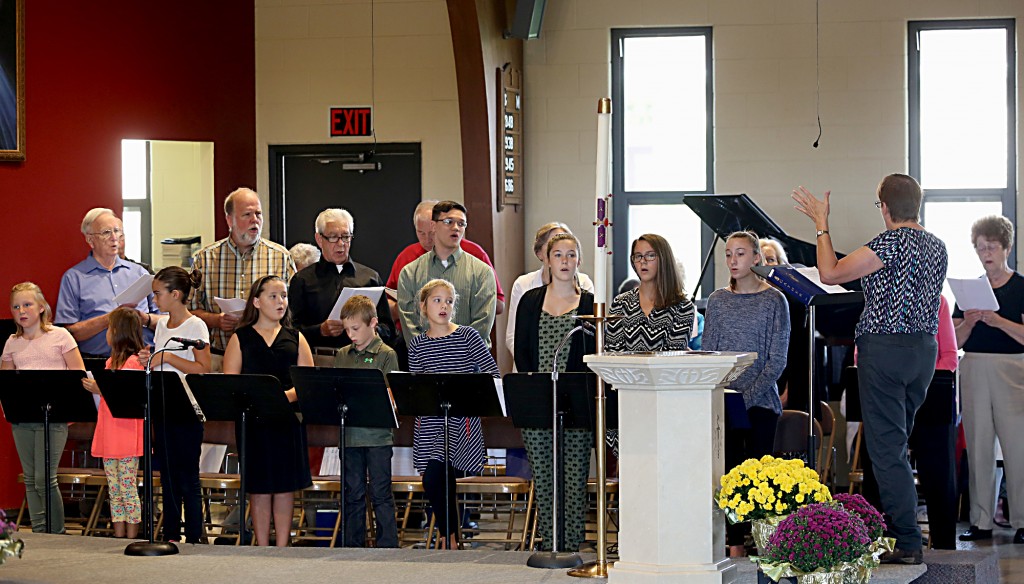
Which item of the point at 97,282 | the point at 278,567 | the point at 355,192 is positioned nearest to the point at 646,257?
the point at 278,567

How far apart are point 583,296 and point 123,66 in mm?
3887

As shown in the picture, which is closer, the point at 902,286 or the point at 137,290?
the point at 902,286

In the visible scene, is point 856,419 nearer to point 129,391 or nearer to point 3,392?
point 129,391

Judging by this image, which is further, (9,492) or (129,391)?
(9,492)

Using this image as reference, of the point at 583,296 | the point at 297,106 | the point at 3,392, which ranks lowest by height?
the point at 3,392

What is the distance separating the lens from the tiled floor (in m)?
5.28

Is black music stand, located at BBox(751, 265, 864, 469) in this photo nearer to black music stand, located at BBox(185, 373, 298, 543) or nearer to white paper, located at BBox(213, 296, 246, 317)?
black music stand, located at BBox(185, 373, 298, 543)

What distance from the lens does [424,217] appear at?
270 inches

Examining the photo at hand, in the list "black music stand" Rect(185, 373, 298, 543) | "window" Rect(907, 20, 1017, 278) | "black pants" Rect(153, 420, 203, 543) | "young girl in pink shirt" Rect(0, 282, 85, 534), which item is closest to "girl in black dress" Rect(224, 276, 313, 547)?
"black music stand" Rect(185, 373, 298, 543)

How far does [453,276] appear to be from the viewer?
6078 mm

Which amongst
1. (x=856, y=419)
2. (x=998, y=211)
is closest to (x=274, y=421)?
(x=856, y=419)

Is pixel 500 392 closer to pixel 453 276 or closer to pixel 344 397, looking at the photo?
pixel 344 397

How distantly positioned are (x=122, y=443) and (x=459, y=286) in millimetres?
1599

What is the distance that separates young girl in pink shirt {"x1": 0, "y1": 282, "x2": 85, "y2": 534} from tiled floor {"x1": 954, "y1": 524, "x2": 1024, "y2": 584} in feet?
12.9
